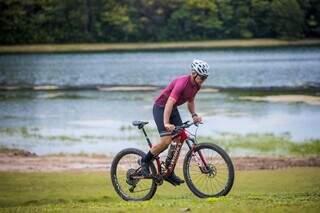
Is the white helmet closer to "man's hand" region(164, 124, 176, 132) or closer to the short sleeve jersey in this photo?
the short sleeve jersey

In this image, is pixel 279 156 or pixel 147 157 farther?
pixel 279 156

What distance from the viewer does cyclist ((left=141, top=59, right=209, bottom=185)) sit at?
11.0m

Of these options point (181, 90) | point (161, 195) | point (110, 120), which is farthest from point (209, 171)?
point (110, 120)

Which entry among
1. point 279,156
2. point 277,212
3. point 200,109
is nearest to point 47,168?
point 279,156

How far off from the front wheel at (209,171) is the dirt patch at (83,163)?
7.84 m

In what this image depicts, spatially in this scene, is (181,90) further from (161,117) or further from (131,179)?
(131,179)

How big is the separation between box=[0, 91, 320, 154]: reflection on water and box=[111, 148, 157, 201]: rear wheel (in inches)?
512

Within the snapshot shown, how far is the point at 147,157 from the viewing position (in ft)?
38.4

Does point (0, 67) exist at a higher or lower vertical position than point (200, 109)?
lower

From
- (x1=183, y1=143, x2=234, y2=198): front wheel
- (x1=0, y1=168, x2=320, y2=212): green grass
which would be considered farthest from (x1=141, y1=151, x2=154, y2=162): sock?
(x1=0, y1=168, x2=320, y2=212): green grass

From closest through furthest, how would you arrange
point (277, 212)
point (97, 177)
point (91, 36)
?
point (277, 212) → point (97, 177) → point (91, 36)

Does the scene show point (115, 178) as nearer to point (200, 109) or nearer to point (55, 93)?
point (200, 109)

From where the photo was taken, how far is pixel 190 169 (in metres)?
11.4

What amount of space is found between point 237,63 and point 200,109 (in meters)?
51.9
